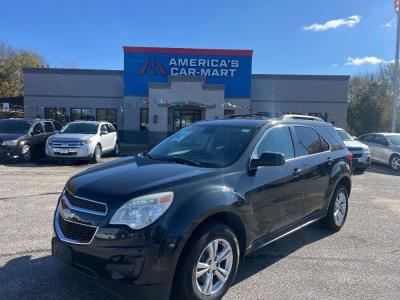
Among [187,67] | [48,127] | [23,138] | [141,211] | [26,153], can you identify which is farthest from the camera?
[187,67]

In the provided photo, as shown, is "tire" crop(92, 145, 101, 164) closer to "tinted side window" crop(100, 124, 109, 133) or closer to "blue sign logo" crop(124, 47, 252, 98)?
"tinted side window" crop(100, 124, 109, 133)

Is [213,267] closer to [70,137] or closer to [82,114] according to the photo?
[70,137]

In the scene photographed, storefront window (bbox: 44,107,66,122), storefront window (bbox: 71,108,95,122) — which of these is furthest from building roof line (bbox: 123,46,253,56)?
storefront window (bbox: 44,107,66,122)

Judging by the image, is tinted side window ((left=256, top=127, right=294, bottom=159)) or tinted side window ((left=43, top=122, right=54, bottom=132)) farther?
tinted side window ((left=43, top=122, right=54, bottom=132))

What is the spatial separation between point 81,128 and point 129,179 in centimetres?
1259

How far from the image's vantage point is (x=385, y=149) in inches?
603

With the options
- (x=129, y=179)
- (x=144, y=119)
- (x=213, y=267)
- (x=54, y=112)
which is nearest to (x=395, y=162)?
(x=213, y=267)

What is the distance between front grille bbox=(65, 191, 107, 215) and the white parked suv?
35.2 feet

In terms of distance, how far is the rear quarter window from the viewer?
5865 mm

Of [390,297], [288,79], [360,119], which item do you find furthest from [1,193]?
[360,119]

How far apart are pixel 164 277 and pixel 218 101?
21911 millimetres

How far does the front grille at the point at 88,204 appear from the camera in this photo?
3.20 m

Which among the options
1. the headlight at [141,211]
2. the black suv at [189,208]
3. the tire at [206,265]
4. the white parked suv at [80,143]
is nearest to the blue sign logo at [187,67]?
the white parked suv at [80,143]

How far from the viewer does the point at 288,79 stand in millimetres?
29141
